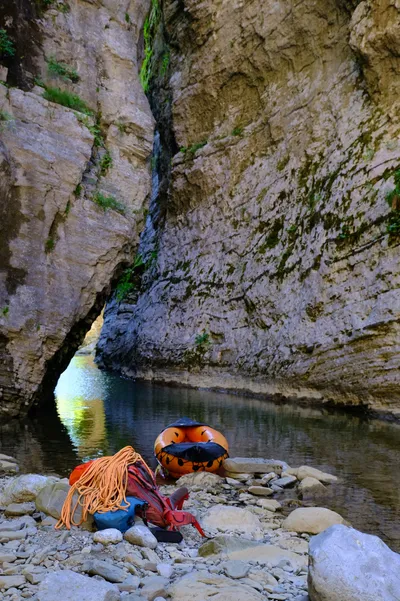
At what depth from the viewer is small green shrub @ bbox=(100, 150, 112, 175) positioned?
1482 cm

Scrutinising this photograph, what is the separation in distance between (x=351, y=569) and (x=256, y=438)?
813 centimetres

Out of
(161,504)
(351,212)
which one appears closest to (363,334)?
(351,212)

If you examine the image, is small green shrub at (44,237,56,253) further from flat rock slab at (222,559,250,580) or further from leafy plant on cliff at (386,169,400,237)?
flat rock slab at (222,559,250,580)

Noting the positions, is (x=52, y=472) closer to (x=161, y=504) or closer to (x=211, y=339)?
(x=161, y=504)

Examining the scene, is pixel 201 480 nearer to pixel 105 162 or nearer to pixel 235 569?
pixel 235 569

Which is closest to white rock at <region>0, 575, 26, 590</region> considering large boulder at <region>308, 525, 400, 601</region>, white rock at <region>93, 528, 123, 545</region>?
white rock at <region>93, 528, 123, 545</region>

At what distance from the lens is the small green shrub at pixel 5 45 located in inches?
520

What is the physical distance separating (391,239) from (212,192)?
1304 cm

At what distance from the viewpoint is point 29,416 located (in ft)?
43.2

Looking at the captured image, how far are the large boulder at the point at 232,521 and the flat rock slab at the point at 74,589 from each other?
7.06 feet

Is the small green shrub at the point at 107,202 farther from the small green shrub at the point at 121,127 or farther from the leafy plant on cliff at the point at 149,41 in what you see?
the leafy plant on cliff at the point at 149,41

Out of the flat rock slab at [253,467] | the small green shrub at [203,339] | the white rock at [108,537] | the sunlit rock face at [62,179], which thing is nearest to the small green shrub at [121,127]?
the sunlit rock face at [62,179]

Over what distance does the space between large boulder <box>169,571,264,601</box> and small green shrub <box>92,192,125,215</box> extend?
11535 mm

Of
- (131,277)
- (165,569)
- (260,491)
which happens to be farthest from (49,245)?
(131,277)
